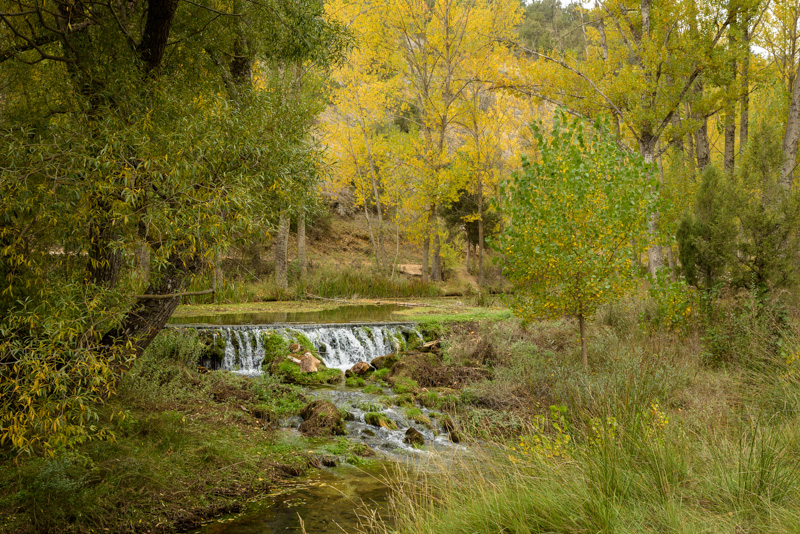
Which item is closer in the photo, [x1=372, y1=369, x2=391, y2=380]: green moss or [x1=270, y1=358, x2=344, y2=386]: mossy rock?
[x1=270, y1=358, x2=344, y2=386]: mossy rock

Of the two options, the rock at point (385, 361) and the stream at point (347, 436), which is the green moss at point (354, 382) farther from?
the rock at point (385, 361)

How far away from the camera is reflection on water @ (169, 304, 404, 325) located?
12312 mm

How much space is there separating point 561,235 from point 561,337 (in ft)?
13.2

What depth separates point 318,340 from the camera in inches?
461

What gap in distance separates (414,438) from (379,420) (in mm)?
788

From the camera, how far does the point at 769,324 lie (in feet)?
25.1

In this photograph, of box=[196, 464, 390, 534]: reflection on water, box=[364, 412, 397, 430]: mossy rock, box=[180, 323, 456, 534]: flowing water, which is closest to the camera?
box=[196, 464, 390, 534]: reflection on water

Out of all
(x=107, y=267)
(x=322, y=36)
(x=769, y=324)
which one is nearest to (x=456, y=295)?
(x=769, y=324)

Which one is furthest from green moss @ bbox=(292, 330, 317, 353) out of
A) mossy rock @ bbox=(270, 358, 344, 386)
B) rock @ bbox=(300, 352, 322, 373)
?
mossy rock @ bbox=(270, 358, 344, 386)

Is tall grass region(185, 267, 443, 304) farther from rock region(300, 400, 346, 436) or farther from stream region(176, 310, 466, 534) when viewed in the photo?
rock region(300, 400, 346, 436)

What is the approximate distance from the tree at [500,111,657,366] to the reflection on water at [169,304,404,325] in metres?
6.94

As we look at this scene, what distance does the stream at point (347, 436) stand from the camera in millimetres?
4664

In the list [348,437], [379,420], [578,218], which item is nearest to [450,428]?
[379,420]

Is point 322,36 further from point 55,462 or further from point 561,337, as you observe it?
point 561,337
